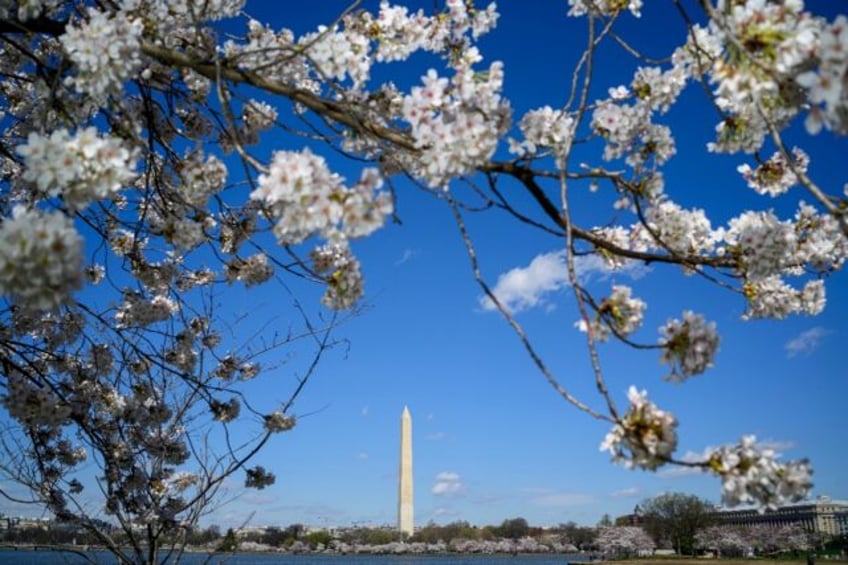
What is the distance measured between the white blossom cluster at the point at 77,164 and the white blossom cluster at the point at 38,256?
161mm

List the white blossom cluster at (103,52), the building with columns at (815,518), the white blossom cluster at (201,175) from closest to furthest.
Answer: the white blossom cluster at (103,52)
the white blossom cluster at (201,175)
the building with columns at (815,518)

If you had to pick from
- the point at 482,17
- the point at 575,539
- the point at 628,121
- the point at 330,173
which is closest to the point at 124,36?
the point at 330,173

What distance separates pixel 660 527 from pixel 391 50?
79740 millimetres

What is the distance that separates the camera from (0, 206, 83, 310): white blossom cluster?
1625 mm

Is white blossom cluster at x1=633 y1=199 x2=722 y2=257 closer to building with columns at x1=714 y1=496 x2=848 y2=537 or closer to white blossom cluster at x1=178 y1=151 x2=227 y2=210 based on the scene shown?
white blossom cluster at x1=178 y1=151 x2=227 y2=210

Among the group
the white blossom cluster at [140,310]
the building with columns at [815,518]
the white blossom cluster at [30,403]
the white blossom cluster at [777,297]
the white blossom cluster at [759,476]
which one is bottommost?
the building with columns at [815,518]

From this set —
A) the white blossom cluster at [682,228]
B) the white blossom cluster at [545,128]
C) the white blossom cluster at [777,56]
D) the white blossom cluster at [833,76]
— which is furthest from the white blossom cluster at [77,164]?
the white blossom cluster at [682,228]

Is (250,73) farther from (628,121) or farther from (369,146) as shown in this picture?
(628,121)

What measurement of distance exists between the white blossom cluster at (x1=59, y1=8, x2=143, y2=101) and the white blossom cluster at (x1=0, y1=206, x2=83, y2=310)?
58 centimetres

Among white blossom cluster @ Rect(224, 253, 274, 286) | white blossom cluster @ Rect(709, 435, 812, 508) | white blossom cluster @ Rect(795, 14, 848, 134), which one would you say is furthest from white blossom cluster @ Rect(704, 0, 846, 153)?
white blossom cluster @ Rect(224, 253, 274, 286)

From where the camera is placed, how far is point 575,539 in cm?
10444

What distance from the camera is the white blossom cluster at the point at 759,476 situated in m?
1.63

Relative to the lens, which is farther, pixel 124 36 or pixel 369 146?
pixel 369 146

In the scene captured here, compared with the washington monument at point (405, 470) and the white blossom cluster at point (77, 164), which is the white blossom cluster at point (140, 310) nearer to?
the white blossom cluster at point (77, 164)
